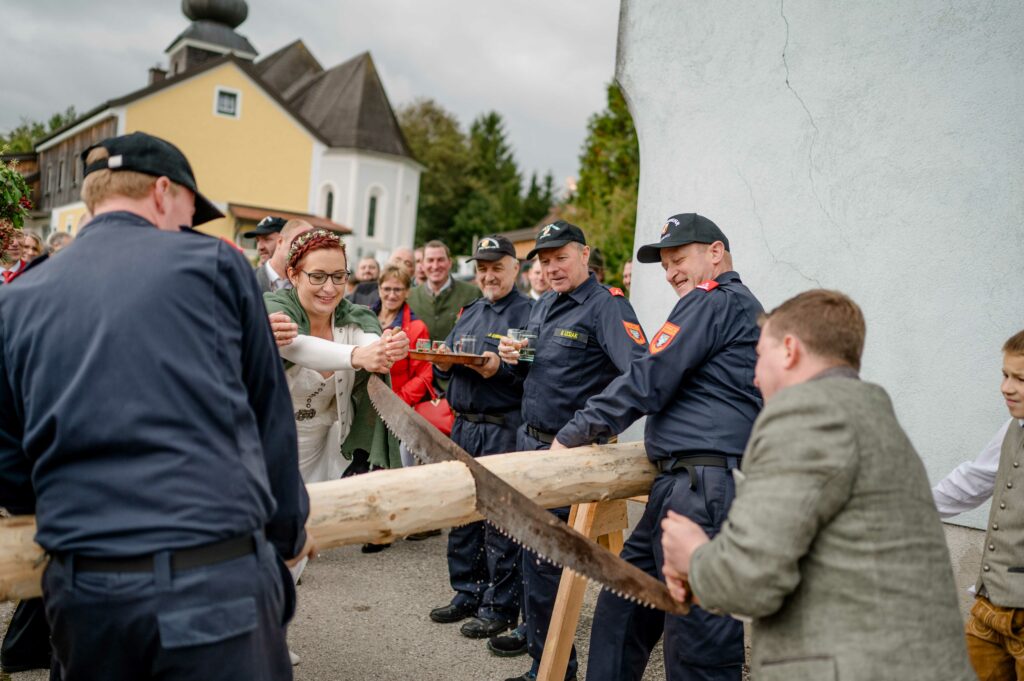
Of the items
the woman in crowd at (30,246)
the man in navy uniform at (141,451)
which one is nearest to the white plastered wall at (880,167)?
the man in navy uniform at (141,451)

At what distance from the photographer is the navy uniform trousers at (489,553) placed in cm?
504

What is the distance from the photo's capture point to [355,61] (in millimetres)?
50125

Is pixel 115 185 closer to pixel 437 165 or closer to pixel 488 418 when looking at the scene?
pixel 488 418

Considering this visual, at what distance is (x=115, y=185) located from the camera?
204 centimetres

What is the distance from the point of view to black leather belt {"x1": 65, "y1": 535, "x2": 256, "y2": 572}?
1812 mm

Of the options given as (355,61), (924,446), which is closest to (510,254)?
(924,446)

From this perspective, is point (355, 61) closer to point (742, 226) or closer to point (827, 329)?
point (742, 226)

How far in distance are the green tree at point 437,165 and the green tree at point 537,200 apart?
4.62 m

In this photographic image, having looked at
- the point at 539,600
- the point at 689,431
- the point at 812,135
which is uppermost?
the point at 812,135

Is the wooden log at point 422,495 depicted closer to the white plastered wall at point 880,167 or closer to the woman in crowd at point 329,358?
the woman in crowd at point 329,358

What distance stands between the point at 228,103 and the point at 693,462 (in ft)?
129

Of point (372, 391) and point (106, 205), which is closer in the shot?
point (106, 205)

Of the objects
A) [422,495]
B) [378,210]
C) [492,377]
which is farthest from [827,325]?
[378,210]

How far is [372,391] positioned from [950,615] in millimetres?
2761
